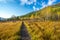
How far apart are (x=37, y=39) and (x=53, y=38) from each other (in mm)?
1936

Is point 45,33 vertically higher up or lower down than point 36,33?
higher up

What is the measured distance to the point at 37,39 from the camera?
20516mm

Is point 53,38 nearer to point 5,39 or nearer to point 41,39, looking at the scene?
point 41,39

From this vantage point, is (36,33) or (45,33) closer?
(45,33)

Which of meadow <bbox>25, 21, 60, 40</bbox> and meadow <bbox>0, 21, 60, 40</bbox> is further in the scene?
meadow <bbox>0, 21, 60, 40</bbox>

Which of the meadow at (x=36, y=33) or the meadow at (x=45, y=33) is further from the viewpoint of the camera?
the meadow at (x=36, y=33)

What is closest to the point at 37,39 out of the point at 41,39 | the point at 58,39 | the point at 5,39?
the point at 41,39

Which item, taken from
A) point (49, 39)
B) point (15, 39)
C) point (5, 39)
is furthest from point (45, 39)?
point (5, 39)

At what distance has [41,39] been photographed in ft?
64.6

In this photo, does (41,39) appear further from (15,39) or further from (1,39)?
(1,39)

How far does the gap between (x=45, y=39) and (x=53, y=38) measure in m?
1.02

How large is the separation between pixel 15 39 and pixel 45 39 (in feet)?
11.8

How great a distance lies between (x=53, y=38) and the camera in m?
20.1

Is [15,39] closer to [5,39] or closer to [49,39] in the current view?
[5,39]
